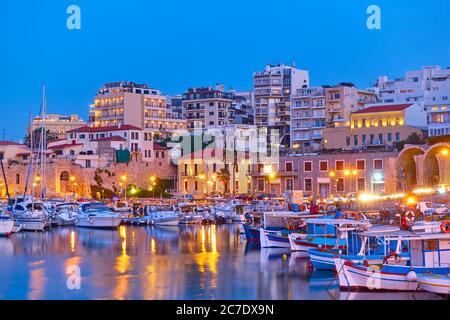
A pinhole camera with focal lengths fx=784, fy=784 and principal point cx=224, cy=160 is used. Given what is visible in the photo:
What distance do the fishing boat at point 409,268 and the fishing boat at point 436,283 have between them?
0.20 m

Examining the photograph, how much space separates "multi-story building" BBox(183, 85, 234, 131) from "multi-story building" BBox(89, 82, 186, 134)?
131 cm

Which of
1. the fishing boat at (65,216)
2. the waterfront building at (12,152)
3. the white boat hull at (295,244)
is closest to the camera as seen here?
the white boat hull at (295,244)

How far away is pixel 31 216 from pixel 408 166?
62.0 feet

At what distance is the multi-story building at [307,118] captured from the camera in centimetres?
5400

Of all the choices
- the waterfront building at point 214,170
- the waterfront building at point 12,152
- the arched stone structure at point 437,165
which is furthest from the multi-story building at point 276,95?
the arched stone structure at point 437,165

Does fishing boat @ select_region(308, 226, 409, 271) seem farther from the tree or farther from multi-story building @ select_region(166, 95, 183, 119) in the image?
multi-story building @ select_region(166, 95, 183, 119)

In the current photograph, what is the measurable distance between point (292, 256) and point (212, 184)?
2832 cm

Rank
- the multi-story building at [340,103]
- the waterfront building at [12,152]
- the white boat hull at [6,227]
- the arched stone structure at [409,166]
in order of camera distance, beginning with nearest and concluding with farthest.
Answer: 1. the white boat hull at [6,227]
2. the arched stone structure at [409,166]
3. the waterfront building at [12,152]
4. the multi-story building at [340,103]

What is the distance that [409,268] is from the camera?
1505cm

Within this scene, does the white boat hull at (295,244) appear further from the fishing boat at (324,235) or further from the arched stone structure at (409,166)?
the arched stone structure at (409,166)

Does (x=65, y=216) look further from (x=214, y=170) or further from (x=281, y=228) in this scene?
(x=214, y=170)

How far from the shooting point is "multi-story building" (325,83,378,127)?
52812 mm

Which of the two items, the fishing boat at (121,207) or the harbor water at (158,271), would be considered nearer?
the harbor water at (158,271)

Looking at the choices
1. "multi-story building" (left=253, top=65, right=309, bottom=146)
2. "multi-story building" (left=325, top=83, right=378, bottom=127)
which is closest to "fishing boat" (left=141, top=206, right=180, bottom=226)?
"multi-story building" (left=325, top=83, right=378, bottom=127)
